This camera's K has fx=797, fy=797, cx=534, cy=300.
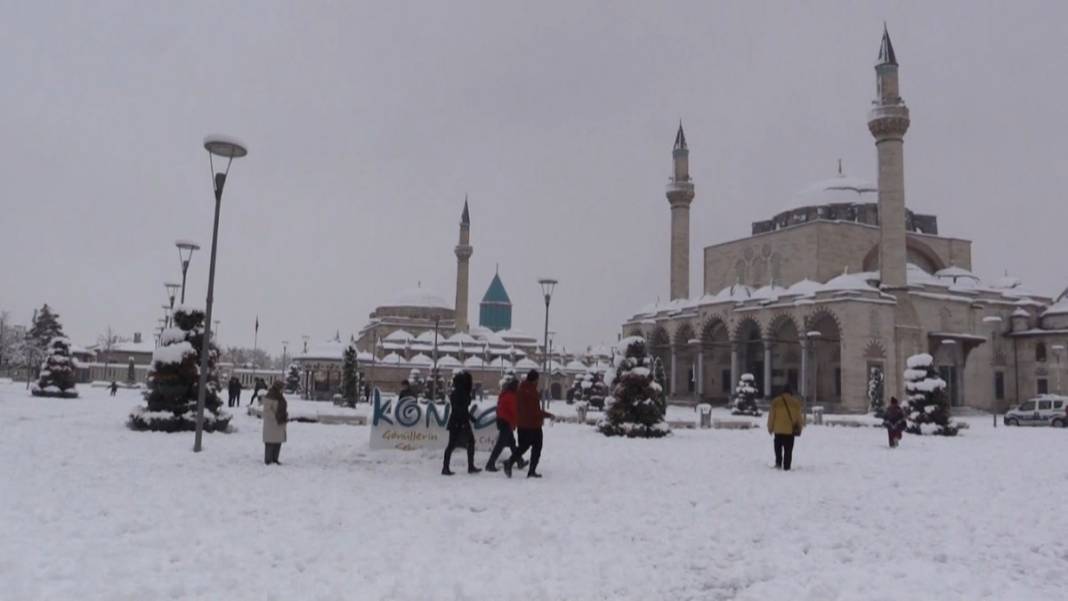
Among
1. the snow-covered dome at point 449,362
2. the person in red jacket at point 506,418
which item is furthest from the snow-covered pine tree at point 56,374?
the snow-covered dome at point 449,362

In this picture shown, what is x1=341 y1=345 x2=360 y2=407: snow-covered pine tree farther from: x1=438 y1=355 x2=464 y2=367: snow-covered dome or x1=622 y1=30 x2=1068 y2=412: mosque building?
x1=438 y1=355 x2=464 y2=367: snow-covered dome

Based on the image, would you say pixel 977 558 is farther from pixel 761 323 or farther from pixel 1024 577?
pixel 761 323

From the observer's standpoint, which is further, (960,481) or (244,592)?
(960,481)

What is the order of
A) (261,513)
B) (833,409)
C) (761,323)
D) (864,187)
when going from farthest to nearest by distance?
(864,187) < (761,323) < (833,409) < (261,513)

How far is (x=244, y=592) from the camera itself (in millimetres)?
4992

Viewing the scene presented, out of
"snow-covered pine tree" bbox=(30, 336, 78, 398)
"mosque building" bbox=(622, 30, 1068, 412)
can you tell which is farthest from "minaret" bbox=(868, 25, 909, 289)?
"snow-covered pine tree" bbox=(30, 336, 78, 398)

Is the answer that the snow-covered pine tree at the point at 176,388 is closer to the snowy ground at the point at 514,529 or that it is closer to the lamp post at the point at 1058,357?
the snowy ground at the point at 514,529

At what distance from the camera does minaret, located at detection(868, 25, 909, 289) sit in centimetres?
3716

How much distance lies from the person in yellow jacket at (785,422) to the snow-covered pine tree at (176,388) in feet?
35.6

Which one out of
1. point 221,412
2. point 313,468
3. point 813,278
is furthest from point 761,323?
point 313,468

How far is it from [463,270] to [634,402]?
168 feet

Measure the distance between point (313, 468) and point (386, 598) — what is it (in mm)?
6068

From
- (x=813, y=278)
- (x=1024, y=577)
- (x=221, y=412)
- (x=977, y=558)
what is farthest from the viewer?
(x=813, y=278)

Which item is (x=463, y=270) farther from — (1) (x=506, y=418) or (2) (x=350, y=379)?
(1) (x=506, y=418)
